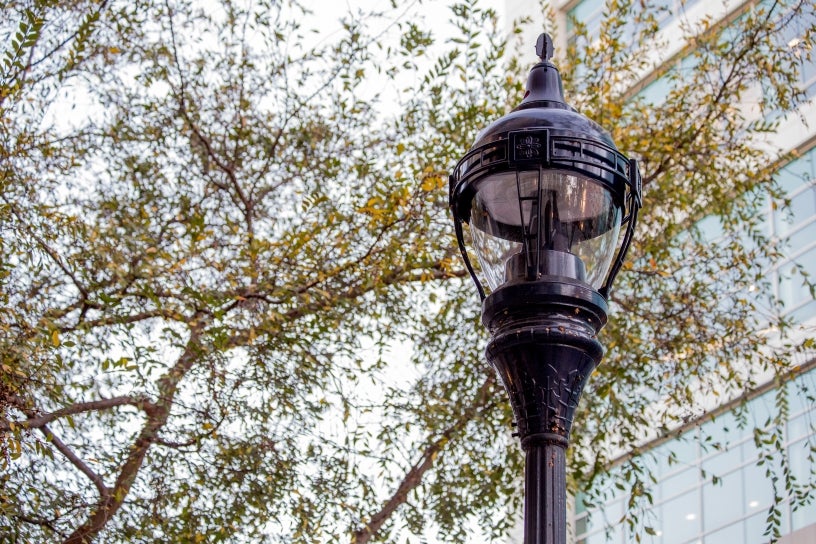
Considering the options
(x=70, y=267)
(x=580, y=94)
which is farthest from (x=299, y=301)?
(x=580, y=94)

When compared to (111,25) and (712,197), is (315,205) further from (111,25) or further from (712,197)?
(712,197)

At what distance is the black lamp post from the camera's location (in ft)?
11.6

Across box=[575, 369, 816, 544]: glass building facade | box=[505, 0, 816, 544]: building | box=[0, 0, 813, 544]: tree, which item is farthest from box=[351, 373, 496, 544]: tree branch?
box=[505, 0, 816, 544]: building

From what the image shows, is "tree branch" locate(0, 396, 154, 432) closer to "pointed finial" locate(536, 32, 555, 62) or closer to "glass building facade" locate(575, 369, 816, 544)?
"pointed finial" locate(536, 32, 555, 62)

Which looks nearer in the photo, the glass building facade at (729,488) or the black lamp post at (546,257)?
the black lamp post at (546,257)

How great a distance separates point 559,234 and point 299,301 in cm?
424

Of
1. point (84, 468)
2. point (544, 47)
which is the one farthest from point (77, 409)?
point (544, 47)

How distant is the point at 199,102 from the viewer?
8.81 meters

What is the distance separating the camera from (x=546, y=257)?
3580 mm

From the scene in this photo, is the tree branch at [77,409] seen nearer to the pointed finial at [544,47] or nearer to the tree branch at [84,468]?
the tree branch at [84,468]

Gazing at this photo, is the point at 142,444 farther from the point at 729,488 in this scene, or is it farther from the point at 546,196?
the point at 729,488

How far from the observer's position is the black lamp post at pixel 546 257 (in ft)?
11.6

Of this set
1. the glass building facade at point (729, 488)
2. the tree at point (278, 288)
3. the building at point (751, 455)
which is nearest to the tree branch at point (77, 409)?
the tree at point (278, 288)

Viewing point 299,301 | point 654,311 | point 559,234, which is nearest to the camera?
point 559,234
